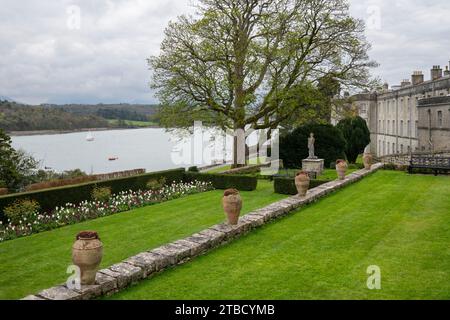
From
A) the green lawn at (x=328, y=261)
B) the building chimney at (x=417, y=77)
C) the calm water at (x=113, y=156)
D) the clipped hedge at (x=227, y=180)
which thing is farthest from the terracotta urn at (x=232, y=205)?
the building chimney at (x=417, y=77)

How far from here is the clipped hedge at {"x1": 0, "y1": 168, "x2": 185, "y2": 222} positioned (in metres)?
16.5

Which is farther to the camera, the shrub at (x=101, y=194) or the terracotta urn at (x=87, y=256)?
the shrub at (x=101, y=194)

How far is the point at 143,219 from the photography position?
49.9 feet

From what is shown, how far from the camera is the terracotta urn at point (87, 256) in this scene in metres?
6.88

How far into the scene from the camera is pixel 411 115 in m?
42.5

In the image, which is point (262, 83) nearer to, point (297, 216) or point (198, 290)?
point (297, 216)

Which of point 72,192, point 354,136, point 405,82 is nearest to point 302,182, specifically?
point 72,192

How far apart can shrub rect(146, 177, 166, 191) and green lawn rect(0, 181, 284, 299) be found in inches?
130

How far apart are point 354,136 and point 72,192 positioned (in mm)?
27581

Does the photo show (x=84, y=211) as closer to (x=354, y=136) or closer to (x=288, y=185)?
(x=288, y=185)

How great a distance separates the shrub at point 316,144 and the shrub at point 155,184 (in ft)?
43.6

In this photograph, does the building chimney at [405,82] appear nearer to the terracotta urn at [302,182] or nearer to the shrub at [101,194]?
the terracotta urn at [302,182]
